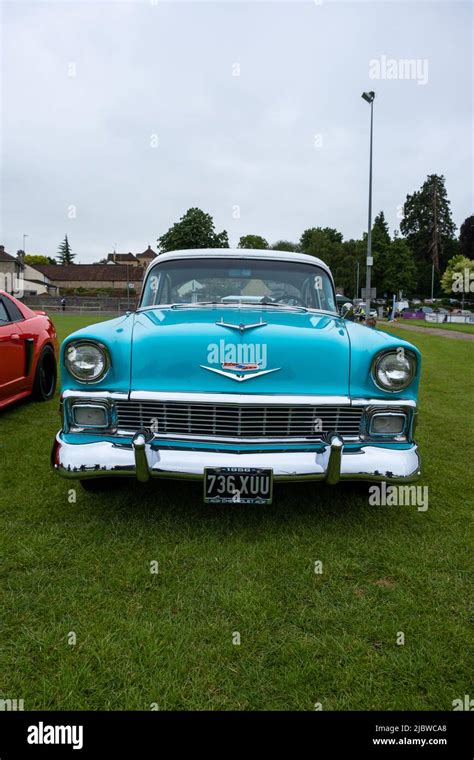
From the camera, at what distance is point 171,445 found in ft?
9.45

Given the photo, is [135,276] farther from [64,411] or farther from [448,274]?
[64,411]

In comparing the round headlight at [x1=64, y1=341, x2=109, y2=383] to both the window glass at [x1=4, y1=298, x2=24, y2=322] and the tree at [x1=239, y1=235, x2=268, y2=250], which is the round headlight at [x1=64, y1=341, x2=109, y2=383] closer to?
the window glass at [x1=4, y1=298, x2=24, y2=322]

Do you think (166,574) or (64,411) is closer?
(166,574)

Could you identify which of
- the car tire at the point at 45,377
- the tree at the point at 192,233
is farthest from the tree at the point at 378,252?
the car tire at the point at 45,377

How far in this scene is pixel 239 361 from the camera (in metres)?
2.89

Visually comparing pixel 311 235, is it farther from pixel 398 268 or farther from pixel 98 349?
pixel 98 349

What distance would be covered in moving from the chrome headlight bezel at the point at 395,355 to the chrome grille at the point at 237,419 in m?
0.20

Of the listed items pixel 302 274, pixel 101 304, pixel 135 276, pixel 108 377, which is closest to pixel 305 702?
pixel 108 377

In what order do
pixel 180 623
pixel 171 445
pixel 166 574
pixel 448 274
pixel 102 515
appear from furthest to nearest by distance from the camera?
pixel 448 274
pixel 102 515
pixel 171 445
pixel 166 574
pixel 180 623

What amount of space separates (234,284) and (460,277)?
64.0 metres

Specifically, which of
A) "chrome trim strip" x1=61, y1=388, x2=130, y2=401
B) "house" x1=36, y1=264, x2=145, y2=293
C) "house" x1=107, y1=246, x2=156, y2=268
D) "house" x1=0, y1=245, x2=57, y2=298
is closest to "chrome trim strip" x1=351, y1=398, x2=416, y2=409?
"chrome trim strip" x1=61, y1=388, x2=130, y2=401

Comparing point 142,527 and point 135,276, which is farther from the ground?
point 135,276

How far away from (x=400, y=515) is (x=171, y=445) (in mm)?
1554

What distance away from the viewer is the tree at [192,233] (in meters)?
56.8
